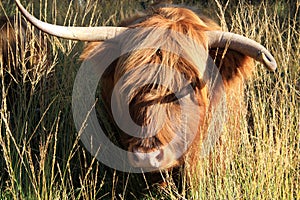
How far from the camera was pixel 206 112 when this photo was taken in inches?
154

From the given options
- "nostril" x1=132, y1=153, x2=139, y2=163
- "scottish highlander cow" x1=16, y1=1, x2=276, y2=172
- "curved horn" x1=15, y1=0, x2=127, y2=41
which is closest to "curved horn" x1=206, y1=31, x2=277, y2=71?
"scottish highlander cow" x1=16, y1=1, x2=276, y2=172

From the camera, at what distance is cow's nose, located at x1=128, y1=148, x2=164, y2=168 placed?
11.8 ft

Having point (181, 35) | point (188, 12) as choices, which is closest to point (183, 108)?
point (181, 35)

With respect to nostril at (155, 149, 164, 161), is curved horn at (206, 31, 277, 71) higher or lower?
higher

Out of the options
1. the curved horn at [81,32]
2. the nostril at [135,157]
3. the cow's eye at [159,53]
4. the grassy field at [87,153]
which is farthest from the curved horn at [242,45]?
the nostril at [135,157]

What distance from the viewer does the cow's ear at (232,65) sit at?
4.00 meters

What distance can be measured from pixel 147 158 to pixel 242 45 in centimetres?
96

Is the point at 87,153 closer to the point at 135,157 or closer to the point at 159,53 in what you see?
the point at 135,157

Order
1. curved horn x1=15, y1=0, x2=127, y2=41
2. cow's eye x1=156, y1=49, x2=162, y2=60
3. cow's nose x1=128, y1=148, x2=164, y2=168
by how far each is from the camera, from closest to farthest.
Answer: cow's nose x1=128, y1=148, x2=164, y2=168 < cow's eye x1=156, y1=49, x2=162, y2=60 < curved horn x1=15, y1=0, x2=127, y2=41

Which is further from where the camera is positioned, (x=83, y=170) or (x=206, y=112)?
(x=83, y=170)

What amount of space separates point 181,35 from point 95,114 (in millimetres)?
1145

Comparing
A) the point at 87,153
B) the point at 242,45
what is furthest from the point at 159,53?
the point at 87,153

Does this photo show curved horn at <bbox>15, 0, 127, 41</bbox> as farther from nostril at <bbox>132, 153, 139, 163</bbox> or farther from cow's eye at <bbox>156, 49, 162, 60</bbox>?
nostril at <bbox>132, 153, 139, 163</bbox>

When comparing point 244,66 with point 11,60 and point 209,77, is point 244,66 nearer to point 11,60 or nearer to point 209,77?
point 209,77
